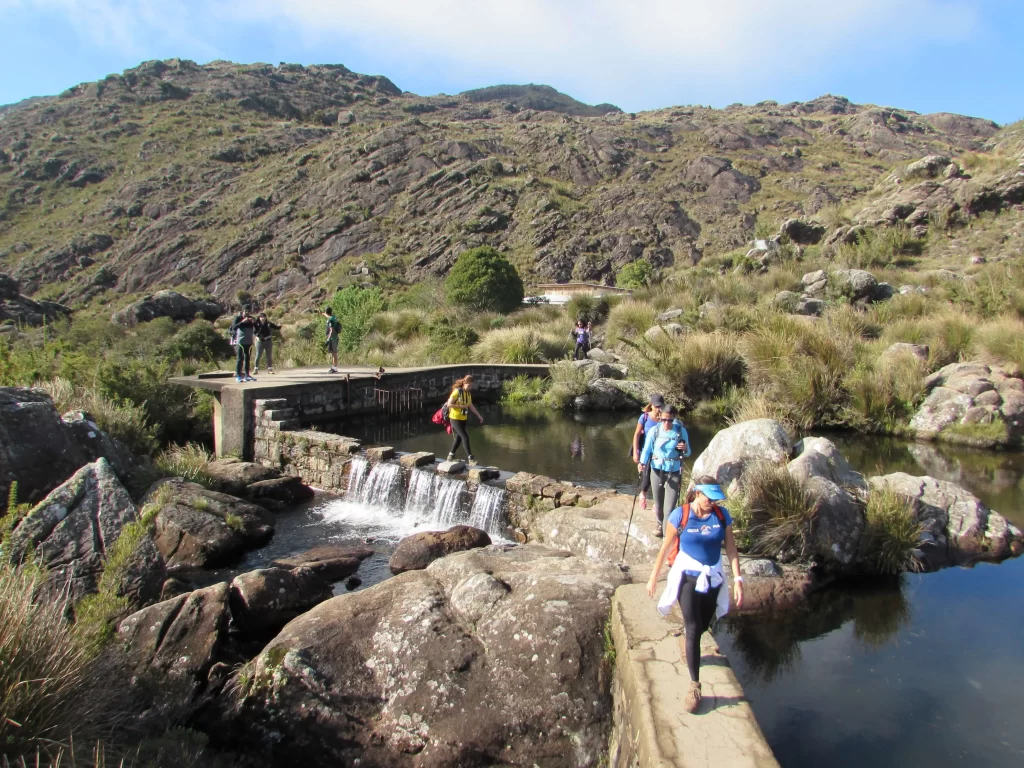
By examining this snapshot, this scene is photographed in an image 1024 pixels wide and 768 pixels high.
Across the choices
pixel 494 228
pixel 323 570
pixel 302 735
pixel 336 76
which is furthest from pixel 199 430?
pixel 336 76

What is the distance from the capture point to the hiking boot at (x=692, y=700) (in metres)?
3.19

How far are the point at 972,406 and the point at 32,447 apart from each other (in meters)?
14.3

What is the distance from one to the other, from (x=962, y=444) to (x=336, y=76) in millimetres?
119238

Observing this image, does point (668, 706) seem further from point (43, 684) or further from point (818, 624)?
point (818, 624)

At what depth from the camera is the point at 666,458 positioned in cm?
625

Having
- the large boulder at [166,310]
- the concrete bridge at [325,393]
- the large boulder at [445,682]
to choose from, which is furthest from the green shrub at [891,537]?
the large boulder at [166,310]

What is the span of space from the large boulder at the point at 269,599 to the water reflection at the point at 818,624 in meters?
3.73

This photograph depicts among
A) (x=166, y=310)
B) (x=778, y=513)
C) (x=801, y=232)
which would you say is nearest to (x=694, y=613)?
(x=778, y=513)

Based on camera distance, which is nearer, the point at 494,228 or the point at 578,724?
the point at 578,724

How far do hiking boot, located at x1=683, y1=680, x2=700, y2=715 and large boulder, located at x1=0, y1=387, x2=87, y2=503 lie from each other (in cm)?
682

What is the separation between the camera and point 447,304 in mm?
28250

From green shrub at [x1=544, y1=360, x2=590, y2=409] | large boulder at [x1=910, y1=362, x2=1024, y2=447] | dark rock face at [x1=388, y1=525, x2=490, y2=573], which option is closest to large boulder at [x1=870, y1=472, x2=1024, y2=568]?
large boulder at [x1=910, y1=362, x2=1024, y2=447]

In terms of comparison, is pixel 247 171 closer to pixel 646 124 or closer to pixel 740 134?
pixel 646 124

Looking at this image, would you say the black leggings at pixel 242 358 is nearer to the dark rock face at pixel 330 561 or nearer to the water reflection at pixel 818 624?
the dark rock face at pixel 330 561
